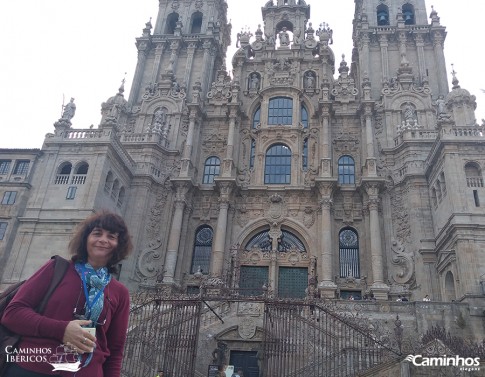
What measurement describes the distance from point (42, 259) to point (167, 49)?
71.1ft

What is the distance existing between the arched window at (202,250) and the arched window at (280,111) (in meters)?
9.65

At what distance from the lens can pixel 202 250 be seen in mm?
28516

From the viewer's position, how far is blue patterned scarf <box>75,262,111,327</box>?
3.18m

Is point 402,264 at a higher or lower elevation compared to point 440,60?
lower

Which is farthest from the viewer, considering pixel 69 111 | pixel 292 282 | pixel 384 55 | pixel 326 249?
pixel 384 55

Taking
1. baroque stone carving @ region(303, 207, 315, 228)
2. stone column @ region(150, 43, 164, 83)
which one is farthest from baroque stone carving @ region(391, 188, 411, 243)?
stone column @ region(150, 43, 164, 83)

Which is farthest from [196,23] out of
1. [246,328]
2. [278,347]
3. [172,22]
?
[278,347]

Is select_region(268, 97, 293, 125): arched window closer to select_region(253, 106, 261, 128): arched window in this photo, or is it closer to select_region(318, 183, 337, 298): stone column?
select_region(253, 106, 261, 128): arched window

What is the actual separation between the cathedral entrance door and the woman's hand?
16.4 m

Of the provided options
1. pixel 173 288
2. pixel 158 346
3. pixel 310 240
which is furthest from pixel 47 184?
pixel 310 240

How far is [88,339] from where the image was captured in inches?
114

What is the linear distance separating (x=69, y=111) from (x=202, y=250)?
1279cm

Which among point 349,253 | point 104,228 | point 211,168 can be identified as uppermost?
point 211,168

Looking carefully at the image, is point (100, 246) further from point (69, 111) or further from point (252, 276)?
point (69, 111)
